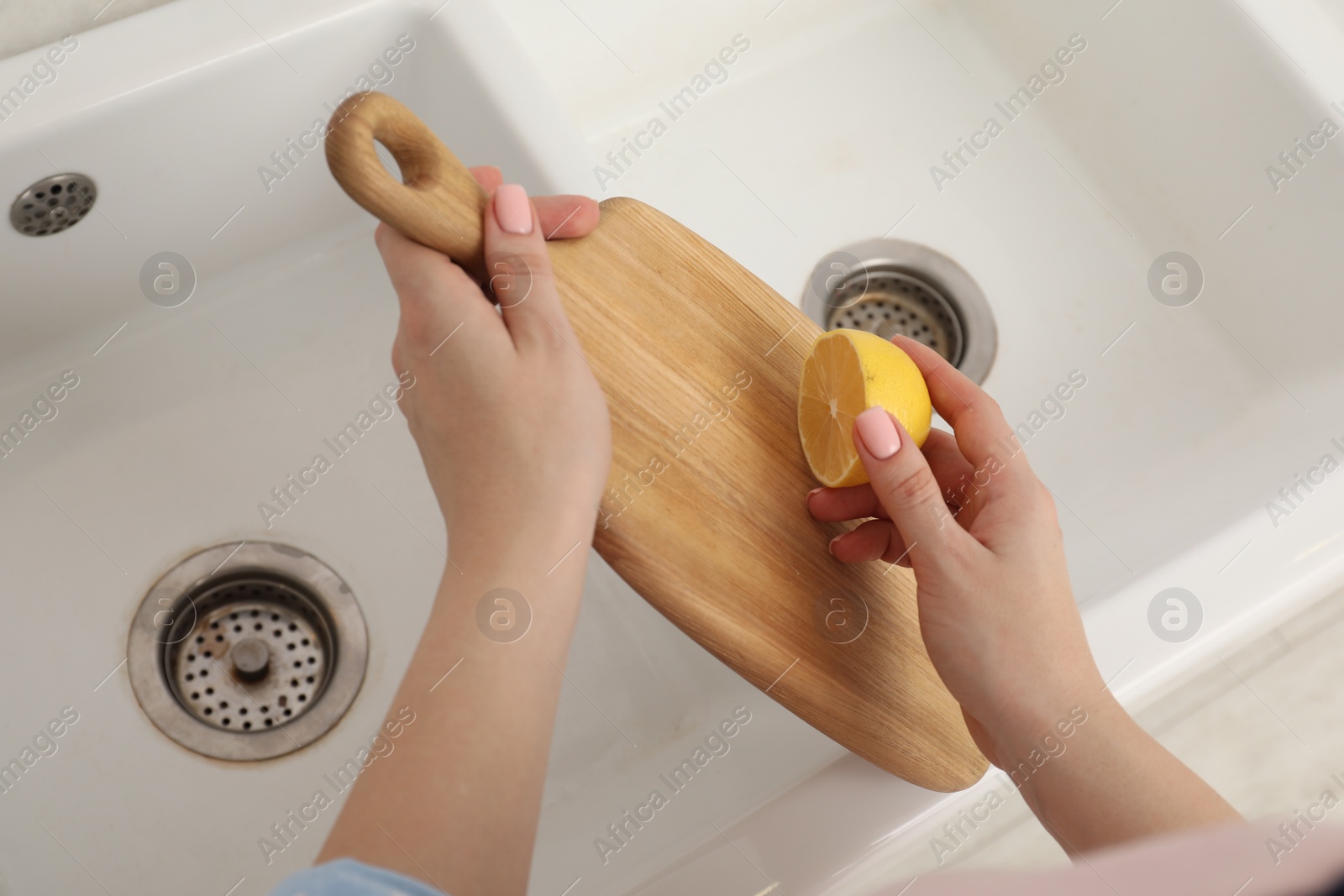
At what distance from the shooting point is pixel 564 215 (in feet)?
1.88

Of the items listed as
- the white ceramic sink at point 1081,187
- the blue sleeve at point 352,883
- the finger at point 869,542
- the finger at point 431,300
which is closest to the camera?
the blue sleeve at point 352,883

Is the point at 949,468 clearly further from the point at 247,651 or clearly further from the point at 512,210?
the point at 247,651

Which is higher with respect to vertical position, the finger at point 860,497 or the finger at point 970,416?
the finger at point 970,416

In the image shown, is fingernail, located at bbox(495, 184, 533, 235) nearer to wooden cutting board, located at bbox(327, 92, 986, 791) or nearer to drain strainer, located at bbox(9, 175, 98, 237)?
wooden cutting board, located at bbox(327, 92, 986, 791)

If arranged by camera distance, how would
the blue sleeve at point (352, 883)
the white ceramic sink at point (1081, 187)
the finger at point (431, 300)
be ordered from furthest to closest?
the white ceramic sink at point (1081, 187), the finger at point (431, 300), the blue sleeve at point (352, 883)

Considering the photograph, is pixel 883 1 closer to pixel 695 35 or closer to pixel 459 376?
pixel 695 35

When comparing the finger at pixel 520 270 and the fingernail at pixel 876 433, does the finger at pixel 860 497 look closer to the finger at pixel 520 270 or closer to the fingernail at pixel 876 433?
the fingernail at pixel 876 433

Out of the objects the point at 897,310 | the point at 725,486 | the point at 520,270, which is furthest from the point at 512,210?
the point at 897,310

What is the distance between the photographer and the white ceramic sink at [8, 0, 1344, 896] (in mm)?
603

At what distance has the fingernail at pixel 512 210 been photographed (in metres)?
0.51

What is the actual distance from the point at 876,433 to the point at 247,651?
47cm

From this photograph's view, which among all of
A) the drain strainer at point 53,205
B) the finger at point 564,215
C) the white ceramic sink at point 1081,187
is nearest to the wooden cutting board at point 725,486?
the finger at point 564,215

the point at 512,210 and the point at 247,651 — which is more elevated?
the point at 512,210

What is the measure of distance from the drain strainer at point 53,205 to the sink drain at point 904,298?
0.54 meters
